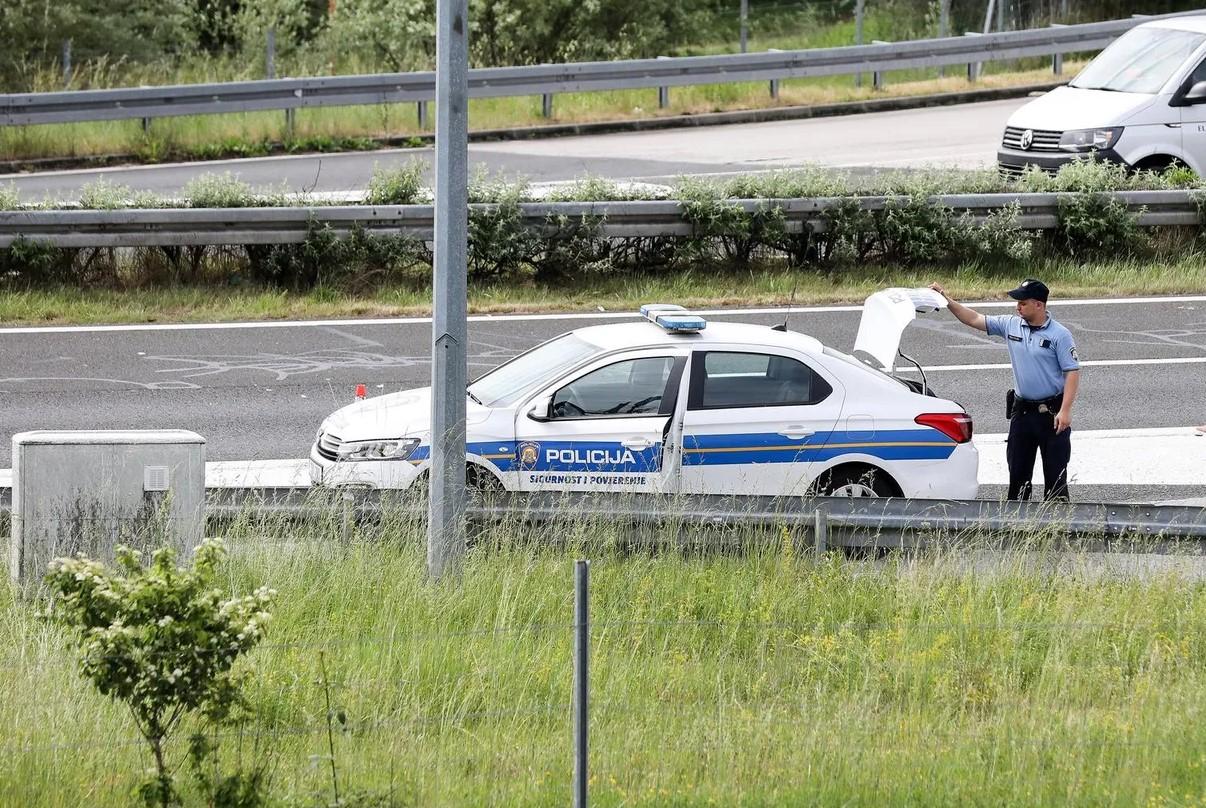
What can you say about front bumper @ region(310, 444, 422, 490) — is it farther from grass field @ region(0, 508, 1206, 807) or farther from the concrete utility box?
the concrete utility box

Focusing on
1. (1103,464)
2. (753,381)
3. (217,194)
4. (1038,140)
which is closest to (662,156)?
(1038,140)

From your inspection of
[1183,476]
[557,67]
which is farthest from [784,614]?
[557,67]

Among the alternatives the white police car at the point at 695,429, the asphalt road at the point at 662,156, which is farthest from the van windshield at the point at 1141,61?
the white police car at the point at 695,429

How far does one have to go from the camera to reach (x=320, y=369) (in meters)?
14.3

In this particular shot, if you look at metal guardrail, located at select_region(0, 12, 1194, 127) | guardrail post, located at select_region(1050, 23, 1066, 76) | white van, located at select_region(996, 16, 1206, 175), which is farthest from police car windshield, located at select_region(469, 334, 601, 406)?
guardrail post, located at select_region(1050, 23, 1066, 76)

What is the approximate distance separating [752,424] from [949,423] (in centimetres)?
130

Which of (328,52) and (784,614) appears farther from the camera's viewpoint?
(328,52)

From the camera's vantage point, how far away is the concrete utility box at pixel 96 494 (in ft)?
27.1

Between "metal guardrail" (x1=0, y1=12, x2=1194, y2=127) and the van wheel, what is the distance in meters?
15.1

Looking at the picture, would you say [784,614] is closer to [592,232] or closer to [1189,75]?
[592,232]

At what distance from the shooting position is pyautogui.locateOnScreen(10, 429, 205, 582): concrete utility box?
8.27m

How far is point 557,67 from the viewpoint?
25047 mm

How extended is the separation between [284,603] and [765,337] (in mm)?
3824

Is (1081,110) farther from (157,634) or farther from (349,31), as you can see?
(349,31)
